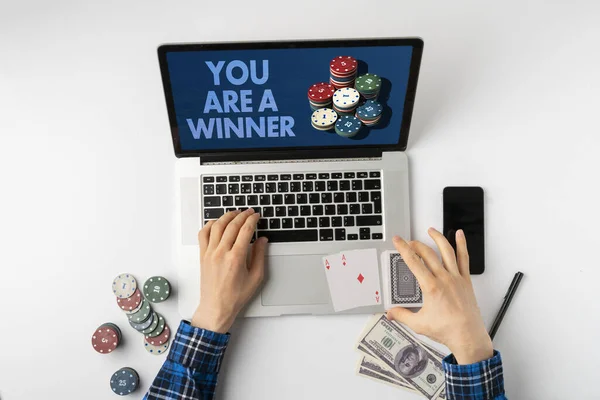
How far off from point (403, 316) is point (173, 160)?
0.57m

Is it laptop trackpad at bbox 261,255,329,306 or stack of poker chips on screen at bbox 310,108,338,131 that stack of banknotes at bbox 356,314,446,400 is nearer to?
laptop trackpad at bbox 261,255,329,306

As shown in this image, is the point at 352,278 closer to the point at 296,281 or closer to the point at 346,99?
the point at 296,281

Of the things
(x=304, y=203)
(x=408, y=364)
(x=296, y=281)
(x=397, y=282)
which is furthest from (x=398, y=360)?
(x=304, y=203)

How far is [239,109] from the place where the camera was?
993 millimetres

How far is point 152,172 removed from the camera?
1070 millimetres

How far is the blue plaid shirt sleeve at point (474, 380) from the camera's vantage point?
0.92m

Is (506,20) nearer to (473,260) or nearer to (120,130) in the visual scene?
(473,260)

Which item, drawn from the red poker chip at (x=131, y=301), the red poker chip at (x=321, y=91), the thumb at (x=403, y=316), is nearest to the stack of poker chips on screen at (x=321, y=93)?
the red poker chip at (x=321, y=91)

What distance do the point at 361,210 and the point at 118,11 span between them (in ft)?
2.22

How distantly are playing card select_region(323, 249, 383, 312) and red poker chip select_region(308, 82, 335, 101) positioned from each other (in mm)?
316

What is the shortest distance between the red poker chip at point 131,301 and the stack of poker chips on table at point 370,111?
58cm

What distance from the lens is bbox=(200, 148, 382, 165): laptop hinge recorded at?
103cm

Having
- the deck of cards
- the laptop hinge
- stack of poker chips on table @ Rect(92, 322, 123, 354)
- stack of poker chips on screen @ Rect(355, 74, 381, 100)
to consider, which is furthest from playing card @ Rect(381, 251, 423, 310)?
stack of poker chips on table @ Rect(92, 322, 123, 354)

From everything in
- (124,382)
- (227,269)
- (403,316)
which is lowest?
(124,382)
